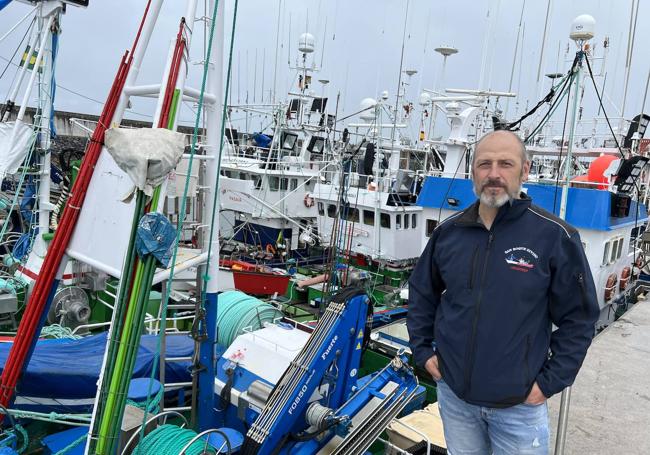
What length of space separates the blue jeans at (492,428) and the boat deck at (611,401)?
1.72 m

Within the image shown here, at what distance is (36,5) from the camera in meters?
7.35

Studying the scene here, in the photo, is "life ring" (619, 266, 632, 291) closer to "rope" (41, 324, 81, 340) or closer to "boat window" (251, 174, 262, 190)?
"rope" (41, 324, 81, 340)

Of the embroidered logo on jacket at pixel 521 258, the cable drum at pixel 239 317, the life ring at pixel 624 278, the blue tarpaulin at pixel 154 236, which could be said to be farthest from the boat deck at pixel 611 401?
the life ring at pixel 624 278

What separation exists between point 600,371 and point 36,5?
872 cm

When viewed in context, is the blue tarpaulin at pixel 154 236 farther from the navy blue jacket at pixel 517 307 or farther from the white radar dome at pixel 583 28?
the white radar dome at pixel 583 28

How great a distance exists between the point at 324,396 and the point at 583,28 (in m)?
5.47

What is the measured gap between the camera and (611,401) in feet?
14.1

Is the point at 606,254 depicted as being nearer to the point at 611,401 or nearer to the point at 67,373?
the point at 611,401

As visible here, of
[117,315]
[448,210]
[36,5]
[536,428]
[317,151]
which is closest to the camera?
[536,428]

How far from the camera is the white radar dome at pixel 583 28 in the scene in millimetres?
6066

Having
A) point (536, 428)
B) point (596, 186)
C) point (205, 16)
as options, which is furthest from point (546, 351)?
point (596, 186)

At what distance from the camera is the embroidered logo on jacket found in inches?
79.7

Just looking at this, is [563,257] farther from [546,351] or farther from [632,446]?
[632,446]

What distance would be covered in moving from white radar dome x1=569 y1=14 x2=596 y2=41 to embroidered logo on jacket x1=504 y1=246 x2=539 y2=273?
5185 mm
